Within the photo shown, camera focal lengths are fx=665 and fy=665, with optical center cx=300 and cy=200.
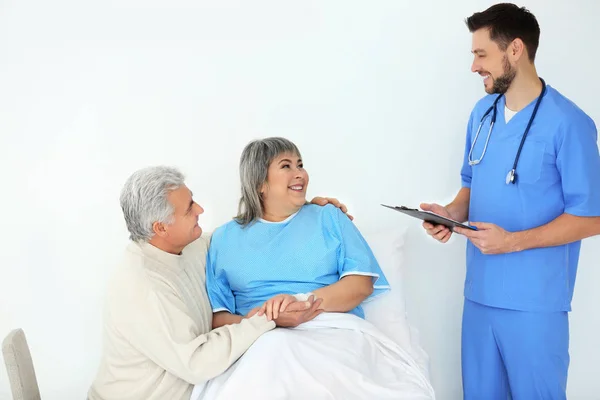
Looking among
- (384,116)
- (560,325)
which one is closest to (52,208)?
(384,116)

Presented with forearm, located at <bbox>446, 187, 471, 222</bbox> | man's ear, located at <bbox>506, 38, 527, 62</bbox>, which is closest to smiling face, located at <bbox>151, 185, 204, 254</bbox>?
forearm, located at <bbox>446, 187, 471, 222</bbox>

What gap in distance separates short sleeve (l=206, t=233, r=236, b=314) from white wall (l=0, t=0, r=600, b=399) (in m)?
0.53

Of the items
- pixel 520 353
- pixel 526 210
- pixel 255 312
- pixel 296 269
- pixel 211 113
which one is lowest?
pixel 520 353

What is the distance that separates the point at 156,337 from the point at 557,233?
128 centimetres

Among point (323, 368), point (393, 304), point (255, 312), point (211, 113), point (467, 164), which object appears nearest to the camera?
point (323, 368)

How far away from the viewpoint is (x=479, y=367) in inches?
92.8

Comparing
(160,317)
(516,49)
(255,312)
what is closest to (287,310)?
(255,312)

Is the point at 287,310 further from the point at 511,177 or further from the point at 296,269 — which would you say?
the point at 511,177

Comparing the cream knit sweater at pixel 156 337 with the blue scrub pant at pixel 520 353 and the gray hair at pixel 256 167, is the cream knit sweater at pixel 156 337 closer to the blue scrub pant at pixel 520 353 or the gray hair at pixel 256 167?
the gray hair at pixel 256 167

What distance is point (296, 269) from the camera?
221 cm

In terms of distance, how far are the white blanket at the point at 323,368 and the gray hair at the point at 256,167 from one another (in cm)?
47

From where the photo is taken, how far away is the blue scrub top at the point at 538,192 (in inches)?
83.5

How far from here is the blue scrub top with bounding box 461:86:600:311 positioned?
6.96ft

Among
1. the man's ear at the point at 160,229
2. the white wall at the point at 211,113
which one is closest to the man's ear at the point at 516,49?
the white wall at the point at 211,113
